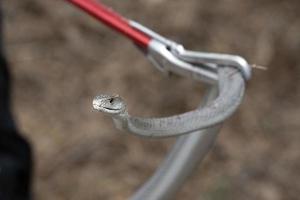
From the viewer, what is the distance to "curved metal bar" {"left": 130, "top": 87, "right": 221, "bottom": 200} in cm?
67

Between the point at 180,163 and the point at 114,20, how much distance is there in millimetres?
165

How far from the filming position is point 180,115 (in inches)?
20.8

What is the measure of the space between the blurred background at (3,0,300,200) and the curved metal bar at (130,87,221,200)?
893mm

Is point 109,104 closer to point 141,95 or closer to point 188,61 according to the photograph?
point 188,61

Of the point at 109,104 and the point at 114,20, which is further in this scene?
the point at 114,20

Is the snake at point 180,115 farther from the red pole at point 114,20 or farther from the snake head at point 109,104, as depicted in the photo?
the red pole at point 114,20

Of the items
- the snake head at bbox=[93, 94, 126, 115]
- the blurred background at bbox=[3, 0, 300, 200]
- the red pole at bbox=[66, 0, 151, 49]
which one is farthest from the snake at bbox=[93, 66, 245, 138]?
the blurred background at bbox=[3, 0, 300, 200]

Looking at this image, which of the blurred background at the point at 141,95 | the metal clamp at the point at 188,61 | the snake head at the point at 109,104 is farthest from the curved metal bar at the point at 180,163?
the blurred background at the point at 141,95

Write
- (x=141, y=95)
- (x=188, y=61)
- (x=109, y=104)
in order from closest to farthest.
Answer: (x=109, y=104), (x=188, y=61), (x=141, y=95)

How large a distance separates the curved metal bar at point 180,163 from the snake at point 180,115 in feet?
0.18

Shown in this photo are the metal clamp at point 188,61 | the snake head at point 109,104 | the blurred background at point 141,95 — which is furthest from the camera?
the blurred background at point 141,95

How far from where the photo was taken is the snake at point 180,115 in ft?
1.56

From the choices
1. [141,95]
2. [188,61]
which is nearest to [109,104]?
[188,61]

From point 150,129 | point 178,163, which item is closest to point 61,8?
point 178,163
